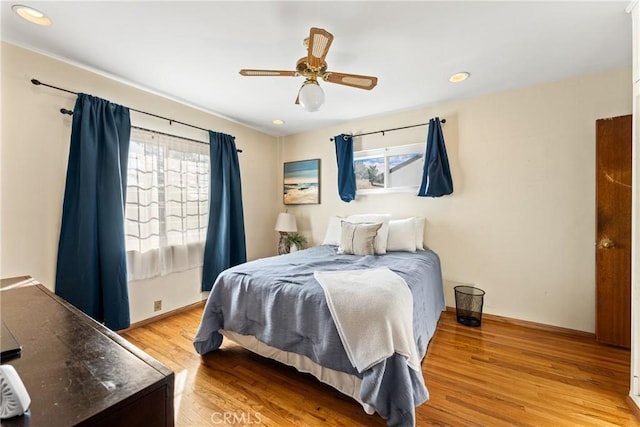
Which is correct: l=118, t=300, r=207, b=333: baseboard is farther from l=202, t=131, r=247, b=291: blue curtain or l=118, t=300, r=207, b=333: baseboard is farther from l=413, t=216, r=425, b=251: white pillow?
l=413, t=216, r=425, b=251: white pillow

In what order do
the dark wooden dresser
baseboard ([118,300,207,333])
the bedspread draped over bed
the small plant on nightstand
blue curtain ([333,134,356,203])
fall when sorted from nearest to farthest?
the dark wooden dresser < the bedspread draped over bed < baseboard ([118,300,207,333]) < blue curtain ([333,134,356,203]) < the small plant on nightstand

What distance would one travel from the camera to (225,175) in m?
3.33

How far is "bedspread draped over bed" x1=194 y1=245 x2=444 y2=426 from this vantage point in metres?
1.35

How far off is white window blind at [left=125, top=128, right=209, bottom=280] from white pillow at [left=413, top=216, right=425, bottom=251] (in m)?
2.55

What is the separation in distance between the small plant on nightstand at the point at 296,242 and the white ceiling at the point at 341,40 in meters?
2.05

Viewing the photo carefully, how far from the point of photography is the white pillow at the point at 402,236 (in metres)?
2.89

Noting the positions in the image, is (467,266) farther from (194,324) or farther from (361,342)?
(194,324)

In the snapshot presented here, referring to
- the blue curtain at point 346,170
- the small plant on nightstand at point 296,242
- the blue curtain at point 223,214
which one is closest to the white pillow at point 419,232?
the blue curtain at point 346,170

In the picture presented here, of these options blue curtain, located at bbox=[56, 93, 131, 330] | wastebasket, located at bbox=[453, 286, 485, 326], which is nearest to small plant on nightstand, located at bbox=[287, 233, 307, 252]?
blue curtain, located at bbox=[56, 93, 131, 330]

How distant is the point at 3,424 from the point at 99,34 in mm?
2346

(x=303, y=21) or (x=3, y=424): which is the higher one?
(x=303, y=21)

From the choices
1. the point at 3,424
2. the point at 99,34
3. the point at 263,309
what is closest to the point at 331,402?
the point at 263,309

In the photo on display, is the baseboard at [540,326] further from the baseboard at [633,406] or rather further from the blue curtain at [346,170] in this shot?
the blue curtain at [346,170]

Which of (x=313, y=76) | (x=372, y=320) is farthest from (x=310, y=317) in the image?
(x=313, y=76)
